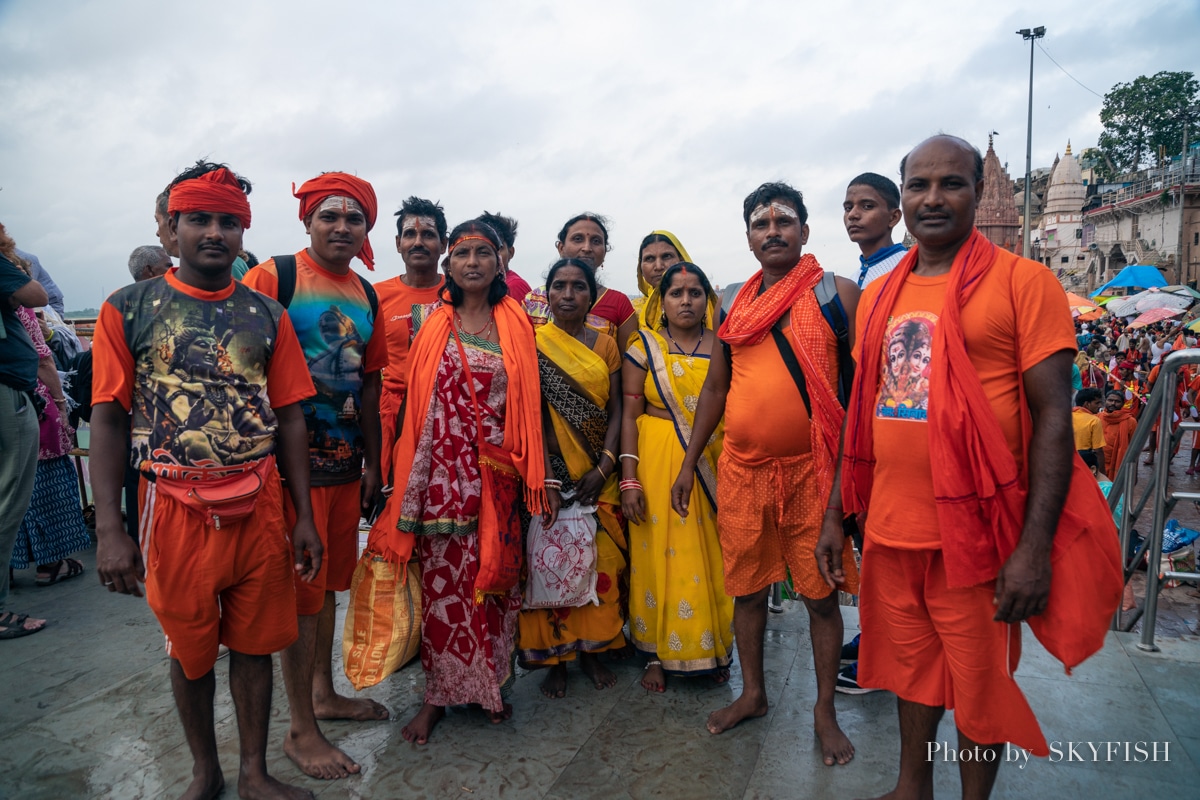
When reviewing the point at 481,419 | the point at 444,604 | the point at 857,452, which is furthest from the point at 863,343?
the point at 444,604

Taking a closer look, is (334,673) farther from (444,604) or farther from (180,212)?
(180,212)

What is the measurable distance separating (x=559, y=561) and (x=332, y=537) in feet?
3.33

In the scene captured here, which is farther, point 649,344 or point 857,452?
point 649,344

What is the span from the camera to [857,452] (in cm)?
231

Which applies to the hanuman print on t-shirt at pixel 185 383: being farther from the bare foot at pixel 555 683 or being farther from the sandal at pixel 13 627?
the sandal at pixel 13 627

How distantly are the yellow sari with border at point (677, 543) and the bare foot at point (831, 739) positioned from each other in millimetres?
593

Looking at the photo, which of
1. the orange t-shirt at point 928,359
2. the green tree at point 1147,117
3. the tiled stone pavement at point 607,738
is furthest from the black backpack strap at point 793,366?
the green tree at point 1147,117

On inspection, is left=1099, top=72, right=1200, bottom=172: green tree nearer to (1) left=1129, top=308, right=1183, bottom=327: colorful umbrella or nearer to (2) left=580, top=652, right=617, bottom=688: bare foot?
(1) left=1129, top=308, right=1183, bottom=327: colorful umbrella

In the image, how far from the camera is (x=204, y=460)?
2.23 meters

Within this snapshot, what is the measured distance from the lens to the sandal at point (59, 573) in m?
4.71

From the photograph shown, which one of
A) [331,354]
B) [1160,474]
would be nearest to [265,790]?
[331,354]

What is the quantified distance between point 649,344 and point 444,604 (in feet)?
5.01

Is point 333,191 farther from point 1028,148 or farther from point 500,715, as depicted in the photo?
point 1028,148

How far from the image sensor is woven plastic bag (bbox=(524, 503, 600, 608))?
3.24 m
